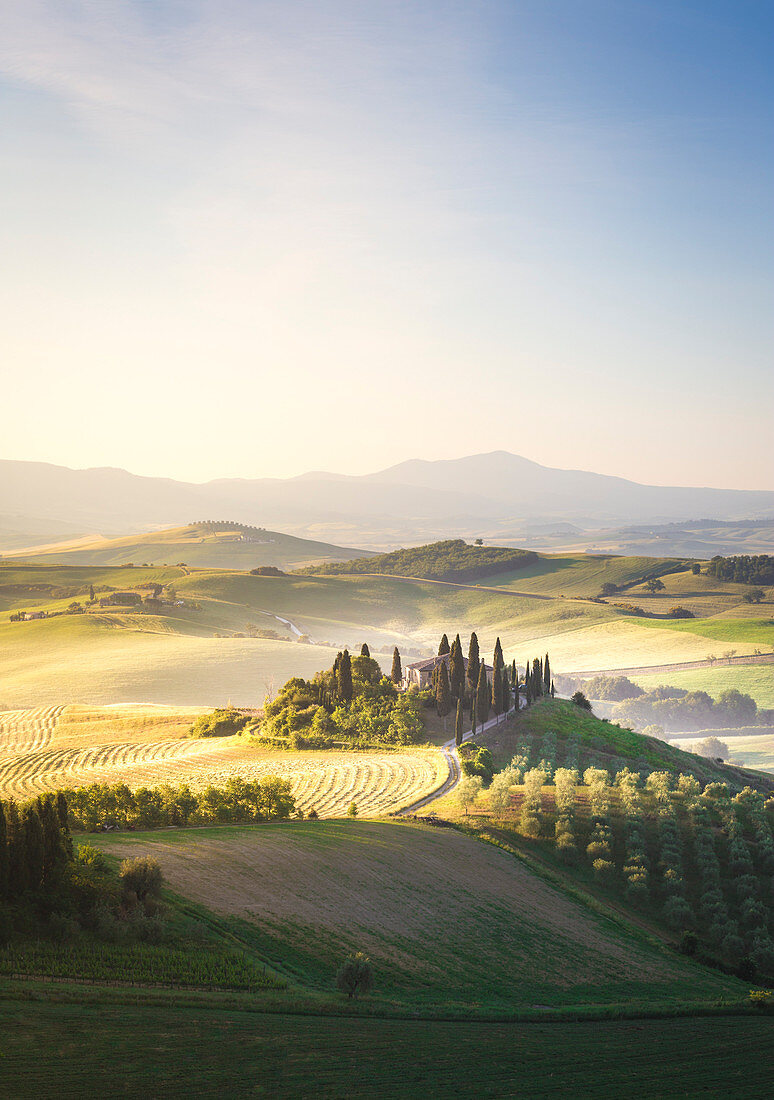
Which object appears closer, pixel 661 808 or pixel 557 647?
pixel 661 808

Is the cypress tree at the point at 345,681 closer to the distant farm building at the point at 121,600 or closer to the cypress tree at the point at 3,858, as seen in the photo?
the cypress tree at the point at 3,858

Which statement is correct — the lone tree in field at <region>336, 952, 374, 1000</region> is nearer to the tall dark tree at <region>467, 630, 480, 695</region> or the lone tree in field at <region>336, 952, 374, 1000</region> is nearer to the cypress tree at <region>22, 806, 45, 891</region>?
the cypress tree at <region>22, 806, 45, 891</region>

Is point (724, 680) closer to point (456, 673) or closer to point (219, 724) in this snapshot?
point (456, 673)

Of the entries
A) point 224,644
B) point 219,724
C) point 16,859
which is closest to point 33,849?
point 16,859

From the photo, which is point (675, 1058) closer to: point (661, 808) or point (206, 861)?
point (206, 861)

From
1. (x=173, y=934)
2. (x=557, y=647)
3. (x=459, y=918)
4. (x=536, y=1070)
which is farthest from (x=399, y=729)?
(x=557, y=647)

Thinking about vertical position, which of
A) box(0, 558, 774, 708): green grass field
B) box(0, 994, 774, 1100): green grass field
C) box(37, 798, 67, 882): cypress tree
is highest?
box(37, 798, 67, 882): cypress tree

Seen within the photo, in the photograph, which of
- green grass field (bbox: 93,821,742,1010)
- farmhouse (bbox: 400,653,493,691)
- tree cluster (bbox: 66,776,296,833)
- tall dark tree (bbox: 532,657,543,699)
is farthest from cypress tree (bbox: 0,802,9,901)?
tall dark tree (bbox: 532,657,543,699)
